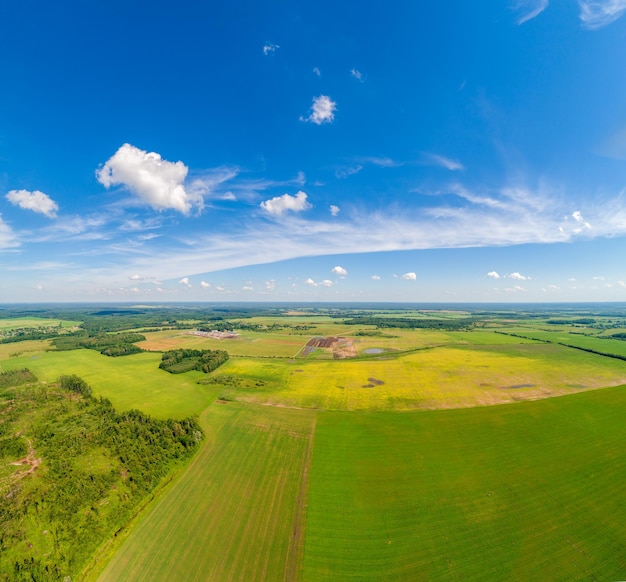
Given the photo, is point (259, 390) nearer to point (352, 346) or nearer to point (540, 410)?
point (540, 410)

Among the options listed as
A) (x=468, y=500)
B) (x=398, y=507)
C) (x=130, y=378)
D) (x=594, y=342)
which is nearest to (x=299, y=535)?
(x=398, y=507)

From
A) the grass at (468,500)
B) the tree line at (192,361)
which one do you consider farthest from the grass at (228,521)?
the tree line at (192,361)

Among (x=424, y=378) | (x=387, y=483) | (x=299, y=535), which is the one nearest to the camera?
(x=299, y=535)

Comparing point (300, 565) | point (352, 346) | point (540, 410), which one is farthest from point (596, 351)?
point (300, 565)

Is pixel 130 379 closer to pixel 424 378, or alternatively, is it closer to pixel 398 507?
pixel 398 507

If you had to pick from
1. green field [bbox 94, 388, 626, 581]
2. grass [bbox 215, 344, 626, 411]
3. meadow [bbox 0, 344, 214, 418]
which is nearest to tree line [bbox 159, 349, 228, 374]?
meadow [bbox 0, 344, 214, 418]

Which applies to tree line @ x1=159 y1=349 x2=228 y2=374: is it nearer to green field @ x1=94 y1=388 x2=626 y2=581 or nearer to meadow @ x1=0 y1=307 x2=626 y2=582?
meadow @ x1=0 y1=307 x2=626 y2=582

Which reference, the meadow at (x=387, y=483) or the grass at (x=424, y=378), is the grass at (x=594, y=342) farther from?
the meadow at (x=387, y=483)
